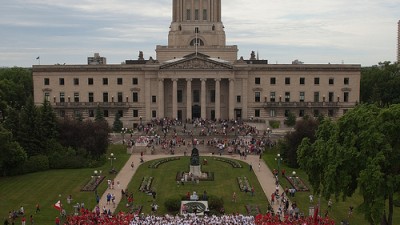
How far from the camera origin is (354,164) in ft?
112

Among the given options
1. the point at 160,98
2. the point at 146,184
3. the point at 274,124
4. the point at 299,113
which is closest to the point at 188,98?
the point at 160,98

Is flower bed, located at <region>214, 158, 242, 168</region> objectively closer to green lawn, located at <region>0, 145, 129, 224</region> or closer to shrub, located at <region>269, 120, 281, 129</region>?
green lawn, located at <region>0, 145, 129, 224</region>

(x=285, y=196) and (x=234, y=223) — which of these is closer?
(x=234, y=223)

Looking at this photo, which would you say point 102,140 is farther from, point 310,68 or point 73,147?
point 310,68

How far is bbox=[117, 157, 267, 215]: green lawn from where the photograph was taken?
47.1m

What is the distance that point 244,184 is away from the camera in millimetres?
54219

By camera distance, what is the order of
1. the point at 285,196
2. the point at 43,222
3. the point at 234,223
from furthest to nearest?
the point at 285,196, the point at 43,222, the point at 234,223

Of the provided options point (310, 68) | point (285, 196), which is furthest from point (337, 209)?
point (310, 68)

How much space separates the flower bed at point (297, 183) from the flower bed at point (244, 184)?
4.51m

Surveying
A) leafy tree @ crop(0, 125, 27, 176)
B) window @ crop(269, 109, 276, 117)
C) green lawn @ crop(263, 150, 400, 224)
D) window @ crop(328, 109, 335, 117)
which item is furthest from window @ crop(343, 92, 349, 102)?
leafy tree @ crop(0, 125, 27, 176)

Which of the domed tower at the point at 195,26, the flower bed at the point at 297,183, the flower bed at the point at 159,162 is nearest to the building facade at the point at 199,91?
the domed tower at the point at 195,26

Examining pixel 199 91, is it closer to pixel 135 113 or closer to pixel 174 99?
pixel 174 99

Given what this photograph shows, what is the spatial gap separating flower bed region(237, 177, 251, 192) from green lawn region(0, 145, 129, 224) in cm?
1373

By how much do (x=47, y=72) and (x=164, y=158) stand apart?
46068 mm
